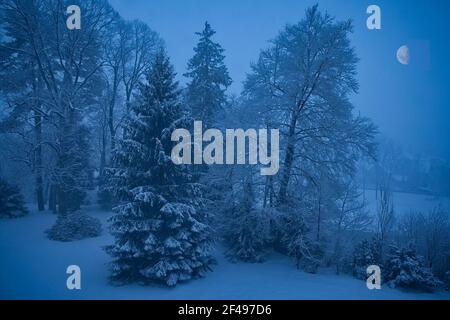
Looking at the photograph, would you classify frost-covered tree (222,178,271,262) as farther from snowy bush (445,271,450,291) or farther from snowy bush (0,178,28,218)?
snowy bush (0,178,28,218)

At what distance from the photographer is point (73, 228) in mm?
12031

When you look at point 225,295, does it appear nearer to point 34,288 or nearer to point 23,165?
point 34,288

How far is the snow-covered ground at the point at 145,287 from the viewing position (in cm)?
753

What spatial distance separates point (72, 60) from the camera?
44.5 ft

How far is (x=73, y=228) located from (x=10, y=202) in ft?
15.8

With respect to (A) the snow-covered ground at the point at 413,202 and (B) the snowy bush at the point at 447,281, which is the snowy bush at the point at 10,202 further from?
(A) the snow-covered ground at the point at 413,202

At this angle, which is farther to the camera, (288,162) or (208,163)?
(208,163)

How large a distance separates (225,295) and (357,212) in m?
14.1

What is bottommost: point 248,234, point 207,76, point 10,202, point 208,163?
point 248,234

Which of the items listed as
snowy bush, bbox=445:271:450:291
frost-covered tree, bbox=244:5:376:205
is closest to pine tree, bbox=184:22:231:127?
frost-covered tree, bbox=244:5:376:205

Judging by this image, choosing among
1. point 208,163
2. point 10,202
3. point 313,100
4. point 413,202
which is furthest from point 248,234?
point 413,202

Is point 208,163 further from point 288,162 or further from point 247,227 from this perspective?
point 288,162

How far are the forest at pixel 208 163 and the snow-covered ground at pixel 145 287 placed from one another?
0.44 m
